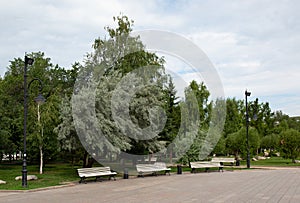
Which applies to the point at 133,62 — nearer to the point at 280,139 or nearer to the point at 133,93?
the point at 133,93

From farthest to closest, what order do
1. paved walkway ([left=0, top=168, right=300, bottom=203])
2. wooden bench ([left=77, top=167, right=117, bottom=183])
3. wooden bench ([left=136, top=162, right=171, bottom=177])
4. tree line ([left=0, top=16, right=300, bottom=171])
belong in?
wooden bench ([left=136, top=162, right=171, bottom=177]) < tree line ([left=0, top=16, right=300, bottom=171]) < wooden bench ([left=77, top=167, right=117, bottom=183]) < paved walkway ([left=0, top=168, right=300, bottom=203])

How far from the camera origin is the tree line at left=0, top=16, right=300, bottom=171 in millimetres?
18391

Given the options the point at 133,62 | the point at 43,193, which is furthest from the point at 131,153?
the point at 43,193

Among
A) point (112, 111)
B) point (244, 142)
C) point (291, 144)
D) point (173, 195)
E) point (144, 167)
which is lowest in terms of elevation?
point (173, 195)

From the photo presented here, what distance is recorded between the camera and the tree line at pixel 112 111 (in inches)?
724

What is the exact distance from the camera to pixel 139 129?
22.4 m

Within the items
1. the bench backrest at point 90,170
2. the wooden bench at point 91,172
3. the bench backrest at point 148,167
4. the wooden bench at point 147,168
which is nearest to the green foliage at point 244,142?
the wooden bench at point 147,168

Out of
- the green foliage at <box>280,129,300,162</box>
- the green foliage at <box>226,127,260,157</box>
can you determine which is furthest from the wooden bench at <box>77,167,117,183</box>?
the green foliage at <box>280,129,300,162</box>

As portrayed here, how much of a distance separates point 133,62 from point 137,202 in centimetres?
1951

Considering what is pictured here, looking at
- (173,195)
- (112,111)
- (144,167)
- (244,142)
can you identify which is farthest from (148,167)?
(244,142)

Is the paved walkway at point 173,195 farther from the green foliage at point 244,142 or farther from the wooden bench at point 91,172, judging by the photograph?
the green foliage at point 244,142

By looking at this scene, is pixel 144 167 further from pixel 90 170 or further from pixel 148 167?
pixel 90 170

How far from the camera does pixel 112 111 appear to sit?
1908cm

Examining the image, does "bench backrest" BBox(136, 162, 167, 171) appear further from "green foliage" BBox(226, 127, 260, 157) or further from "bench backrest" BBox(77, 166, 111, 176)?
"green foliage" BBox(226, 127, 260, 157)
